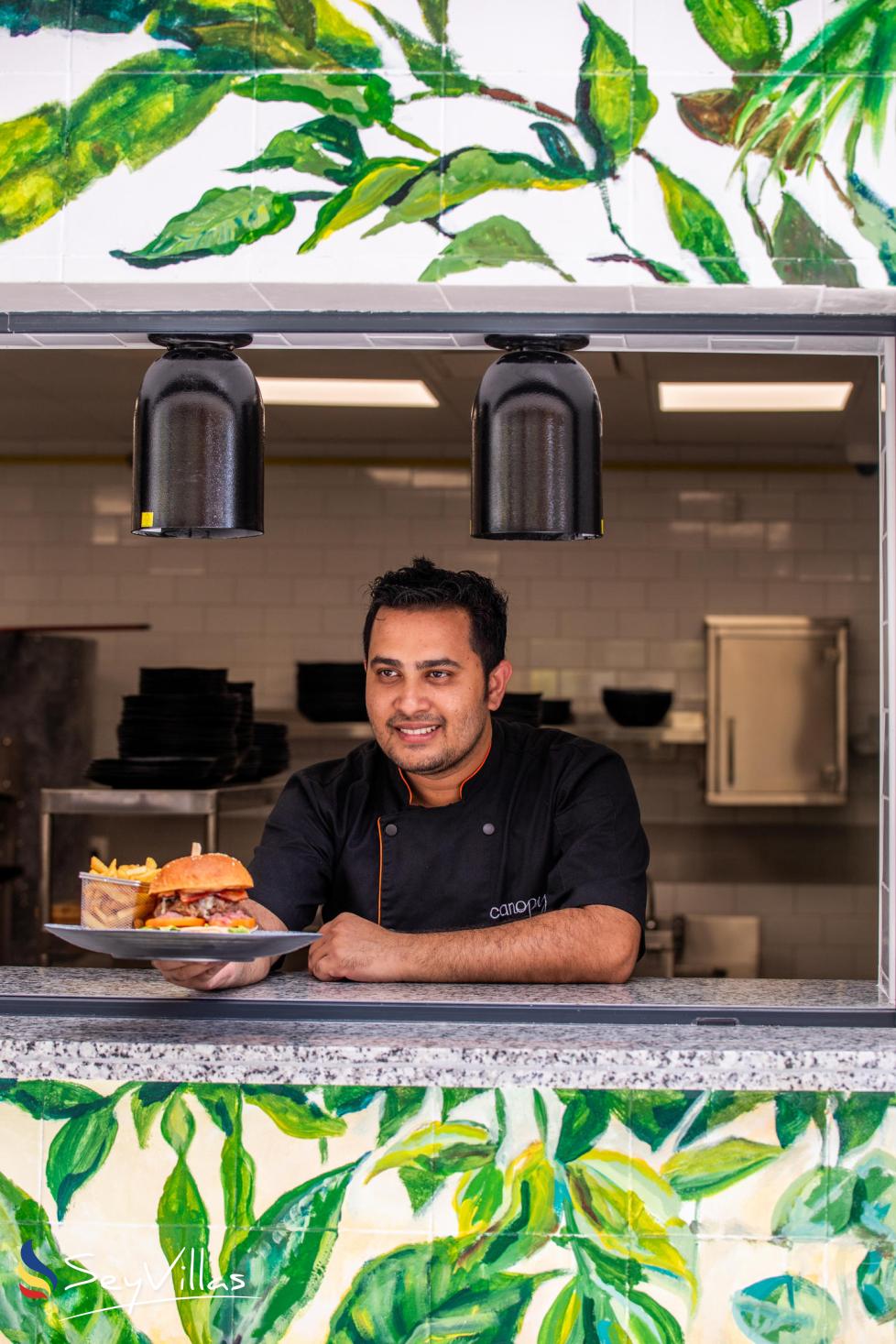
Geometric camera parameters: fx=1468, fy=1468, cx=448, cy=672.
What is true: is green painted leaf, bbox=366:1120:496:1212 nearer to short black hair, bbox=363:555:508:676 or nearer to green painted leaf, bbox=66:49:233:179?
short black hair, bbox=363:555:508:676

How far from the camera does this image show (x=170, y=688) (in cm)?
506

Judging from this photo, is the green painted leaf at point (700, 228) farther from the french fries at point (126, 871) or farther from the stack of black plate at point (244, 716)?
the stack of black plate at point (244, 716)

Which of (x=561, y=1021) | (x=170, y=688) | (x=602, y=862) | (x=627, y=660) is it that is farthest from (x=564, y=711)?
(x=561, y=1021)

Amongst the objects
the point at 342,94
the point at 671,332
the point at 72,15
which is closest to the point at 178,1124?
the point at 671,332

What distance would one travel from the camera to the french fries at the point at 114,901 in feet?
6.14

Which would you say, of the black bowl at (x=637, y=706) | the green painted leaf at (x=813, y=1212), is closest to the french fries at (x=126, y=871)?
the green painted leaf at (x=813, y=1212)

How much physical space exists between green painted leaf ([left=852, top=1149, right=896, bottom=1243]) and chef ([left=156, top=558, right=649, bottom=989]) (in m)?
0.75

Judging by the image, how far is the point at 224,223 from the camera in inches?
75.3

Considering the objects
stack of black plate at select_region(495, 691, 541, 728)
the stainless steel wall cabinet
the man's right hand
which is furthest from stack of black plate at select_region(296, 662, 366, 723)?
the man's right hand

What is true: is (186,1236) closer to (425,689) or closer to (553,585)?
(425,689)

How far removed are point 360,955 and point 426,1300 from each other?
54 centimetres

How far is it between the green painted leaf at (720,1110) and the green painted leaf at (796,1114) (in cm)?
2

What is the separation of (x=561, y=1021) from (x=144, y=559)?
16.2 ft

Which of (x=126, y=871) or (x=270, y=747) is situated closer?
(x=126, y=871)
